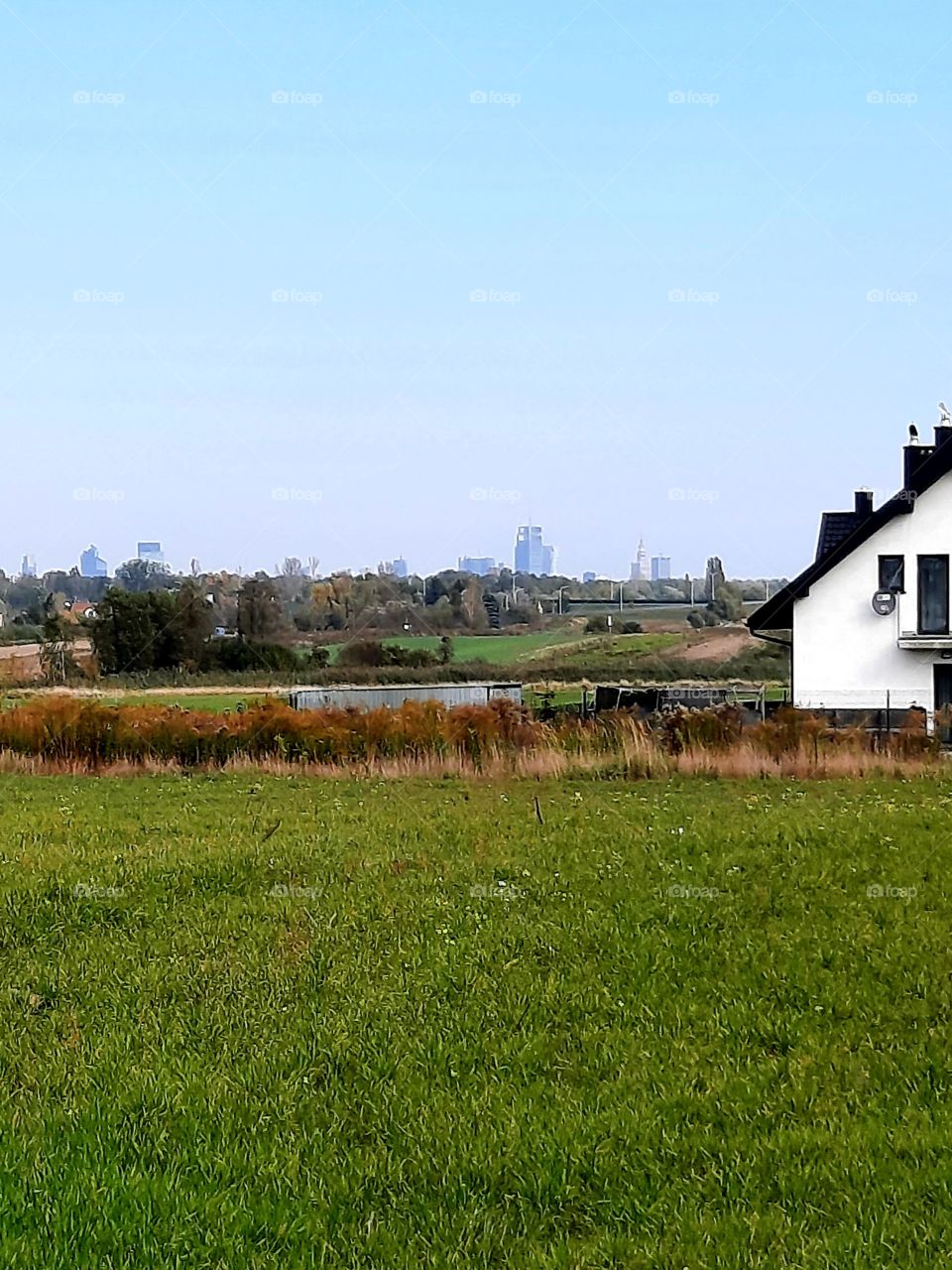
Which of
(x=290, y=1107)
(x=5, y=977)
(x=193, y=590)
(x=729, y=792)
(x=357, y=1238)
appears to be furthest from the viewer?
(x=193, y=590)

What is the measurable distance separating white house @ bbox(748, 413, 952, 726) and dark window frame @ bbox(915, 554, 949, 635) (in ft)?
0.07

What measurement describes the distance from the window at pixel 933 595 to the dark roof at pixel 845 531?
1.30 meters

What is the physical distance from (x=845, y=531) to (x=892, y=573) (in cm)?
288

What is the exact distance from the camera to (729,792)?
614 inches

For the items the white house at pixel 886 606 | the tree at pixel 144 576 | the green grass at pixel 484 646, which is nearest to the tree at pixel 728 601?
the green grass at pixel 484 646

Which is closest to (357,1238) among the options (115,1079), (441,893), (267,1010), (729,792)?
(115,1079)

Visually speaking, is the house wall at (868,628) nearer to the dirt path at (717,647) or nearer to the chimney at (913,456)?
the chimney at (913,456)

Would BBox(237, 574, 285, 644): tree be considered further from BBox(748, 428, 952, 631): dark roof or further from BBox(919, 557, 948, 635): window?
BBox(919, 557, 948, 635): window

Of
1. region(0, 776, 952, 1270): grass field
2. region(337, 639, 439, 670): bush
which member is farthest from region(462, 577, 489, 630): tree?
region(0, 776, 952, 1270): grass field

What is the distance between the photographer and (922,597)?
3017 centimetres

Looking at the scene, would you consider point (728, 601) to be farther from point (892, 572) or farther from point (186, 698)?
point (186, 698)

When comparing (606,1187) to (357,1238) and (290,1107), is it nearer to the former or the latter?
(357,1238)

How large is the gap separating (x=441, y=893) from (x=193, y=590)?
33737 millimetres

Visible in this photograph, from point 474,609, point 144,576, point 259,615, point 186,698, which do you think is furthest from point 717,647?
point 144,576
